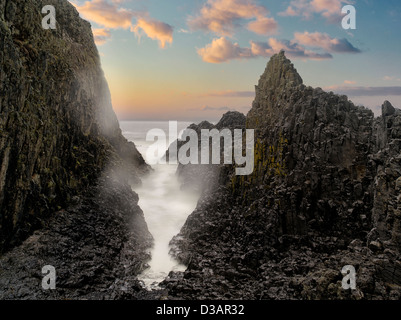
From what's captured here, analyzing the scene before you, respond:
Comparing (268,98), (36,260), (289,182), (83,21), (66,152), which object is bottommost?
(36,260)

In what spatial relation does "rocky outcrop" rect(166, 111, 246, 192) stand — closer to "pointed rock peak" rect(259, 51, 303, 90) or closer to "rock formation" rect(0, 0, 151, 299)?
"rock formation" rect(0, 0, 151, 299)

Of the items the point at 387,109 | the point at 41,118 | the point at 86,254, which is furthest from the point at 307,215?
the point at 41,118

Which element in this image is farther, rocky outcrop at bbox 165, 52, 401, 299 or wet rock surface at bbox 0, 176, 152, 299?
wet rock surface at bbox 0, 176, 152, 299

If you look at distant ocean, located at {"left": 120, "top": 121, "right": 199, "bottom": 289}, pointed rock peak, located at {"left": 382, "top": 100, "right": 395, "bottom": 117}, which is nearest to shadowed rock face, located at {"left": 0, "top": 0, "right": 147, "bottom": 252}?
distant ocean, located at {"left": 120, "top": 121, "right": 199, "bottom": 289}

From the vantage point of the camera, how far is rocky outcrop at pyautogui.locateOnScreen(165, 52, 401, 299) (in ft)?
90.1

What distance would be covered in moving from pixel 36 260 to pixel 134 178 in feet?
150

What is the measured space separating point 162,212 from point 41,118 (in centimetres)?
3246

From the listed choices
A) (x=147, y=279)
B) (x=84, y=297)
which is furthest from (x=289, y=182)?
(x=84, y=297)

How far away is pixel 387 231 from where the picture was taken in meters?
27.1

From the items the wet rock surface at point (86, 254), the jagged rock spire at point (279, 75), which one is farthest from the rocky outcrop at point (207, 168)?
the jagged rock spire at point (279, 75)

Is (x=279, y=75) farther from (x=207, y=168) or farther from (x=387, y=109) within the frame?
(x=207, y=168)

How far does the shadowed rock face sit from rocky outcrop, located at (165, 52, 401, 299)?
19.6 meters

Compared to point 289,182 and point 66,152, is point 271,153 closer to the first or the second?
point 289,182
